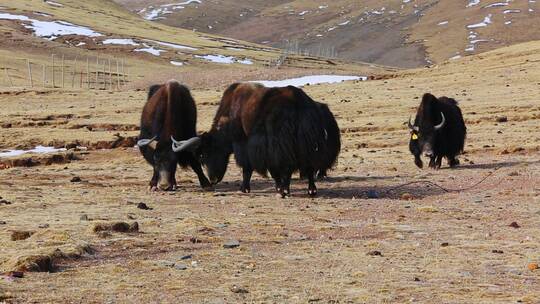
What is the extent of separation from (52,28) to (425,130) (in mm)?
95557

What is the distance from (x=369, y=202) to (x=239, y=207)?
2.15 metres

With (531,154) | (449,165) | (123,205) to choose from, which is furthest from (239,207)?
(531,154)

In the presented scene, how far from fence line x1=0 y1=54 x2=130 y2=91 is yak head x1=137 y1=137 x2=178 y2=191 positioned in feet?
144

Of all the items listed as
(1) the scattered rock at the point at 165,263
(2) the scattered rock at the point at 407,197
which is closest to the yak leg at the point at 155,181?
(2) the scattered rock at the point at 407,197

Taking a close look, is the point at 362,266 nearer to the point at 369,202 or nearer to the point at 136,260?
the point at 136,260

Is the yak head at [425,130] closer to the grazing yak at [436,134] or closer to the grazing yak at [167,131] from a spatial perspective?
the grazing yak at [436,134]

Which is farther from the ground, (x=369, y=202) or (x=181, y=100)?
(x=181, y=100)

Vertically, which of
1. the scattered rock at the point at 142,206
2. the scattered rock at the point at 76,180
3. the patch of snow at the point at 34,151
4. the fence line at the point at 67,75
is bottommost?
the patch of snow at the point at 34,151

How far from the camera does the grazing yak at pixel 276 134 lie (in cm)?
1502

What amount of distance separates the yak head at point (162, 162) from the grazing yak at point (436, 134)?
6.20 meters

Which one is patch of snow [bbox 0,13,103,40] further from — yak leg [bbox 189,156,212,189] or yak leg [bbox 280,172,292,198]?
yak leg [bbox 280,172,292,198]

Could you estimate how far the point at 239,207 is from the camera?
13.9 metres

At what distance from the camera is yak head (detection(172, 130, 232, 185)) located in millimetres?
17234

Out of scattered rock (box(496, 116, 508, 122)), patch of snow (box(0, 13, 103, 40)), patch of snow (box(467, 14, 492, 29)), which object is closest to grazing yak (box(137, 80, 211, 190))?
scattered rock (box(496, 116, 508, 122))
